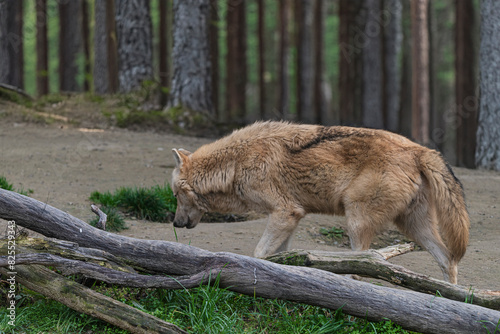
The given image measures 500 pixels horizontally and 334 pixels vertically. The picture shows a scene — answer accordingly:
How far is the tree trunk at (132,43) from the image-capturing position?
1560 cm

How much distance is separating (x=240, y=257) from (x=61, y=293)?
4.63 feet

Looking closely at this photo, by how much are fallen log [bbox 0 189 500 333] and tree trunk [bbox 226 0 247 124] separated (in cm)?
2138

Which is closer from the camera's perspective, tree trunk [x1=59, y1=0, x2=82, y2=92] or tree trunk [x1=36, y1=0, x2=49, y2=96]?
tree trunk [x1=59, y1=0, x2=82, y2=92]

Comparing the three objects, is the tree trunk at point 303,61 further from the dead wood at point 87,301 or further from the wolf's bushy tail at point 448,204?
the dead wood at point 87,301

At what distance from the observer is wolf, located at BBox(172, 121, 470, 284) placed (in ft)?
18.7

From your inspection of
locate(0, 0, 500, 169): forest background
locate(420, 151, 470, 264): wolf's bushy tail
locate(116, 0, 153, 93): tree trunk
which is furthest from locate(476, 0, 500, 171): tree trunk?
locate(116, 0, 153, 93): tree trunk

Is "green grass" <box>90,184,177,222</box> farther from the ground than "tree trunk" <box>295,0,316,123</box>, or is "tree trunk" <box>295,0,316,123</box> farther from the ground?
"tree trunk" <box>295,0,316,123</box>

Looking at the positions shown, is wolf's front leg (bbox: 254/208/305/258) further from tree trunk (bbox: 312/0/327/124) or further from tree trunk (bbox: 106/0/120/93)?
tree trunk (bbox: 312/0/327/124)

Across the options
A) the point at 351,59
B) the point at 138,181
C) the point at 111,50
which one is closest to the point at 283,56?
the point at 351,59

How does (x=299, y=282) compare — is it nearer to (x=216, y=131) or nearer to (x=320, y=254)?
(x=320, y=254)

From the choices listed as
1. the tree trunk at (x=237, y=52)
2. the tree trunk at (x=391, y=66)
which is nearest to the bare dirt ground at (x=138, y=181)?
the tree trunk at (x=391, y=66)

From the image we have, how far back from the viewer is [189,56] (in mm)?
14445

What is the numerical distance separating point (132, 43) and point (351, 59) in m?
11.9

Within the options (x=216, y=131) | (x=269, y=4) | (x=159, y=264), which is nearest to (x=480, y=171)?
(x=216, y=131)
